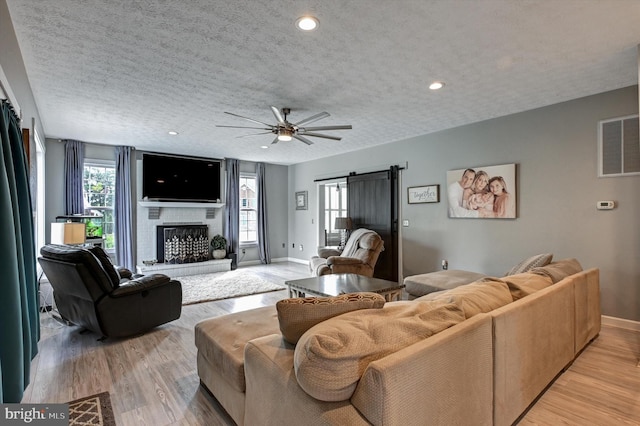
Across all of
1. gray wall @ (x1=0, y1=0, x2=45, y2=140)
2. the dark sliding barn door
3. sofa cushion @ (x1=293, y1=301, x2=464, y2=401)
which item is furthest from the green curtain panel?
the dark sliding barn door

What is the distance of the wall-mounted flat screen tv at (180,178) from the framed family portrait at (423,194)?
452 cm

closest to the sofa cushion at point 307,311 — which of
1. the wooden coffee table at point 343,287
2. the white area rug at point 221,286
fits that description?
the wooden coffee table at point 343,287

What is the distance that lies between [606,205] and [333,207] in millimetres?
Answer: 5447

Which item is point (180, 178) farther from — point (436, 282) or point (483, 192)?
point (483, 192)

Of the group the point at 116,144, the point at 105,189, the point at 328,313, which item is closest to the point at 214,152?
the point at 116,144

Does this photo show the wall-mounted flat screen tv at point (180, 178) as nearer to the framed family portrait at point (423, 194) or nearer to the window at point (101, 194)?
the window at point (101, 194)

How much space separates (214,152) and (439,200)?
4756mm

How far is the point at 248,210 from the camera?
834 centimetres

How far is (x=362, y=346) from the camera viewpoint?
1.21 meters

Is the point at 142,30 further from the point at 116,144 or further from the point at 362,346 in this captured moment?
the point at 116,144

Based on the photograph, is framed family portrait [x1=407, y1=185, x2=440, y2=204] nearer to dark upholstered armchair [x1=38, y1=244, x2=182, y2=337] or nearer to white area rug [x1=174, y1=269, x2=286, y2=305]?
white area rug [x1=174, y1=269, x2=286, y2=305]

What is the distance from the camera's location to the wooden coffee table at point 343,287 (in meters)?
3.46

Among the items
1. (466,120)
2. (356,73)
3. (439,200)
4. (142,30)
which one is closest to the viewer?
(142,30)

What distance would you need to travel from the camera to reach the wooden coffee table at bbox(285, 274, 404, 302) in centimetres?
346
